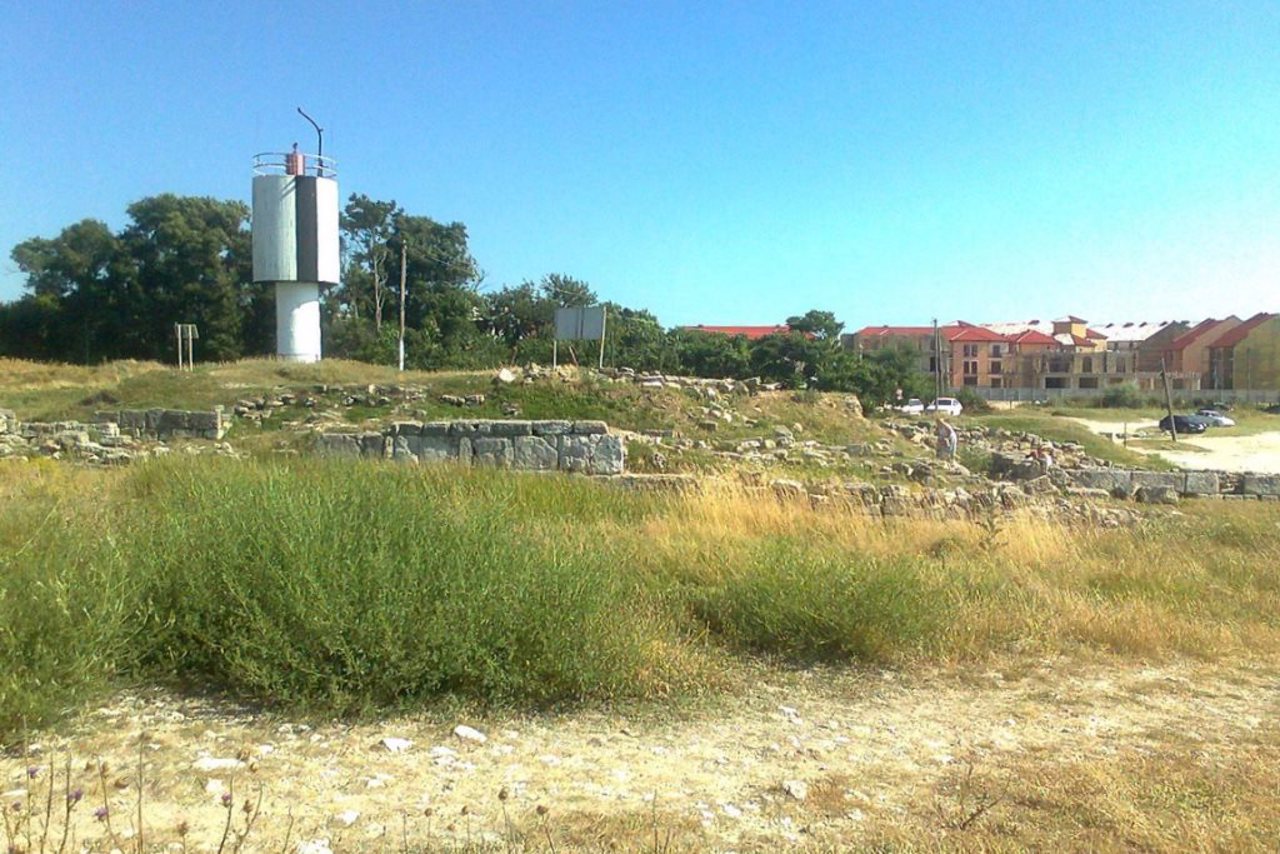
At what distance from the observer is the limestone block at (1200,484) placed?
17156 mm

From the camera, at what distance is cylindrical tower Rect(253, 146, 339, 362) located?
1330 inches

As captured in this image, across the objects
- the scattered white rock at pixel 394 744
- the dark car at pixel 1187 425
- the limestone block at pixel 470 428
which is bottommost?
the dark car at pixel 1187 425

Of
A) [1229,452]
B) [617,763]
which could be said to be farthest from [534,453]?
[1229,452]

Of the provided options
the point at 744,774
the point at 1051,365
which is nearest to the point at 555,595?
the point at 744,774

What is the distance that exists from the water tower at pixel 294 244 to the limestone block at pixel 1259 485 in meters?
28.4

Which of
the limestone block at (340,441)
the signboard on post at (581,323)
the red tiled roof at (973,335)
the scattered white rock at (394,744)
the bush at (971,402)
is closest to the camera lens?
the scattered white rock at (394,744)

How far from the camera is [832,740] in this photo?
408 centimetres

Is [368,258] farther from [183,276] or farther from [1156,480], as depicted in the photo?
[1156,480]

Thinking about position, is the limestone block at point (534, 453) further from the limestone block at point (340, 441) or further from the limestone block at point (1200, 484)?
the limestone block at point (1200, 484)

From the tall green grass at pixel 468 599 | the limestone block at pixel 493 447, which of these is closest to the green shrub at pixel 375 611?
the tall green grass at pixel 468 599

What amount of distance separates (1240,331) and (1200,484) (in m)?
75.5

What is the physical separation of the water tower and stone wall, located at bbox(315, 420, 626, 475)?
20.0 metres

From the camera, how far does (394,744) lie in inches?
146

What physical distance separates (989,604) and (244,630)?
4.35 meters
